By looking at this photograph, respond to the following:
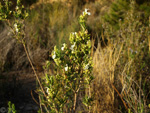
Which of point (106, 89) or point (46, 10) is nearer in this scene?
point (106, 89)

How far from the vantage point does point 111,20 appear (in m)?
5.38

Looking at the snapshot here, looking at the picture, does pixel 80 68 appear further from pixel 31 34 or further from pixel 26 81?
pixel 31 34

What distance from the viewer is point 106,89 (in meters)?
2.06

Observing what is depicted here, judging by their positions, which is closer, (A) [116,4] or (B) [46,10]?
(A) [116,4]

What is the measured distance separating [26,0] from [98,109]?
33.7 feet

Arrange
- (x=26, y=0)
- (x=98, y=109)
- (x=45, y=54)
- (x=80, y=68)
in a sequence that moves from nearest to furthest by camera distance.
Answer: (x=80, y=68) < (x=98, y=109) < (x=45, y=54) < (x=26, y=0)

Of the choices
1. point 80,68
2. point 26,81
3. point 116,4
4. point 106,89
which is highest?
point 116,4

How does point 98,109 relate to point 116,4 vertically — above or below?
below

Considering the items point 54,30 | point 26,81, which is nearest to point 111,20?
point 54,30

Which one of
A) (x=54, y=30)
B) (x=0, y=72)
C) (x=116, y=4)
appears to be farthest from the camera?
(x=116, y=4)

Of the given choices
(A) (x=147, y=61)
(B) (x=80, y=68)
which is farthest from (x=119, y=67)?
(B) (x=80, y=68)

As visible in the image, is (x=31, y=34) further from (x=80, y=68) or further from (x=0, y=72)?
(x=80, y=68)

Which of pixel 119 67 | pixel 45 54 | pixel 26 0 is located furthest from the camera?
pixel 26 0

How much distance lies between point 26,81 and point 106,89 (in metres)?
1.68
